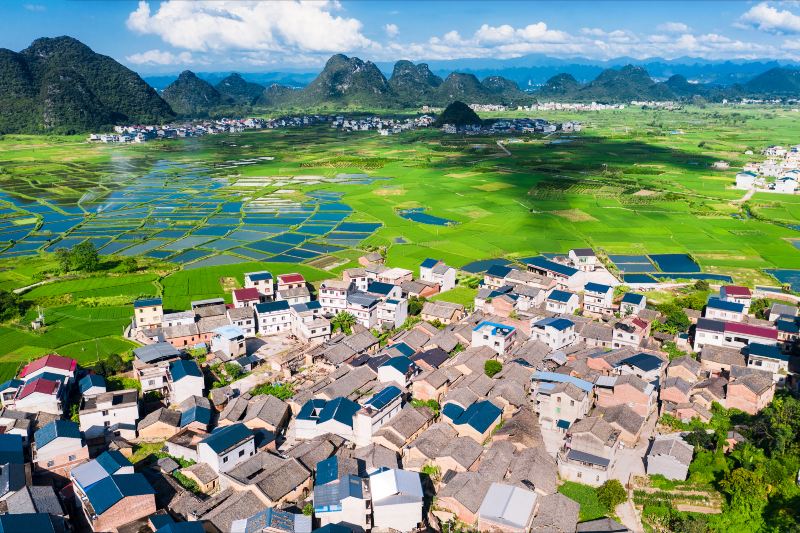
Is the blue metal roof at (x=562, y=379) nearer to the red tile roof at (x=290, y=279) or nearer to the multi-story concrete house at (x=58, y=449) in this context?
the red tile roof at (x=290, y=279)

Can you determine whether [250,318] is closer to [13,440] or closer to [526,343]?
[13,440]

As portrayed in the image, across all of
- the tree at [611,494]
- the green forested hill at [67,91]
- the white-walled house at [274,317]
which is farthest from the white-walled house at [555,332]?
the green forested hill at [67,91]

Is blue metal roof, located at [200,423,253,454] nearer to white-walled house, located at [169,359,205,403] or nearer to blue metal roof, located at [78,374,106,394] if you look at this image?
white-walled house, located at [169,359,205,403]

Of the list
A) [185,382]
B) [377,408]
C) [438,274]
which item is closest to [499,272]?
[438,274]

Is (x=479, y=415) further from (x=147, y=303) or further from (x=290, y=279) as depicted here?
(x=147, y=303)

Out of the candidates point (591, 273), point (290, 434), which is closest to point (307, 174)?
point (591, 273)
